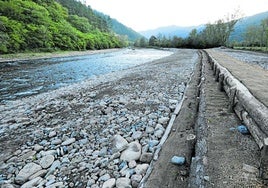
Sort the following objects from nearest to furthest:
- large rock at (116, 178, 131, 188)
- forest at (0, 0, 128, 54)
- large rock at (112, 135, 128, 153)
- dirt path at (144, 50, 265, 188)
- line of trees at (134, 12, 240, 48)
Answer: dirt path at (144, 50, 265, 188)
large rock at (116, 178, 131, 188)
large rock at (112, 135, 128, 153)
forest at (0, 0, 128, 54)
line of trees at (134, 12, 240, 48)

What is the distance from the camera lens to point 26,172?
2.75 m

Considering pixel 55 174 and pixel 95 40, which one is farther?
pixel 95 40

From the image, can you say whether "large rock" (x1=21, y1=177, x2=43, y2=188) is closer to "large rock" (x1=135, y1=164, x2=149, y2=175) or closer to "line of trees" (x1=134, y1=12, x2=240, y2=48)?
"large rock" (x1=135, y1=164, x2=149, y2=175)

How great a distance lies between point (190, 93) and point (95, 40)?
5437 centimetres

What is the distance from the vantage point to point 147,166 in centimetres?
270

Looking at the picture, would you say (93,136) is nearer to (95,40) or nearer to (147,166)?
(147,166)

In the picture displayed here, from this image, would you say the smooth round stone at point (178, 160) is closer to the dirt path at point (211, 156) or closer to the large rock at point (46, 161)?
the dirt path at point (211, 156)

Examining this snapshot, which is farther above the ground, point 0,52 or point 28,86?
point 0,52

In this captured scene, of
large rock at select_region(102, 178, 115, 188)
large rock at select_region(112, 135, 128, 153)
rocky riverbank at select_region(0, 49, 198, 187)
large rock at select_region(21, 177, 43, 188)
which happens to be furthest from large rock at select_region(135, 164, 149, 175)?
large rock at select_region(21, 177, 43, 188)

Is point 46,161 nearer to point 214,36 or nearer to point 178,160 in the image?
point 178,160

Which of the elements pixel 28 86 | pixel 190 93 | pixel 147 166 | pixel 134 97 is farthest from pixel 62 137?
pixel 28 86

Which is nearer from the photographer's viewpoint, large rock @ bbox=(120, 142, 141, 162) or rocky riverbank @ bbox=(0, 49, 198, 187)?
rocky riverbank @ bbox=(0, 49, 198, 187)

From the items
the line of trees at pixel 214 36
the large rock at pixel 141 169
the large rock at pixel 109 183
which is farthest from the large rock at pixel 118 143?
the line of trees at pixel 214 36

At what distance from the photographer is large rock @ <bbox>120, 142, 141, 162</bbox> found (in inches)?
116
